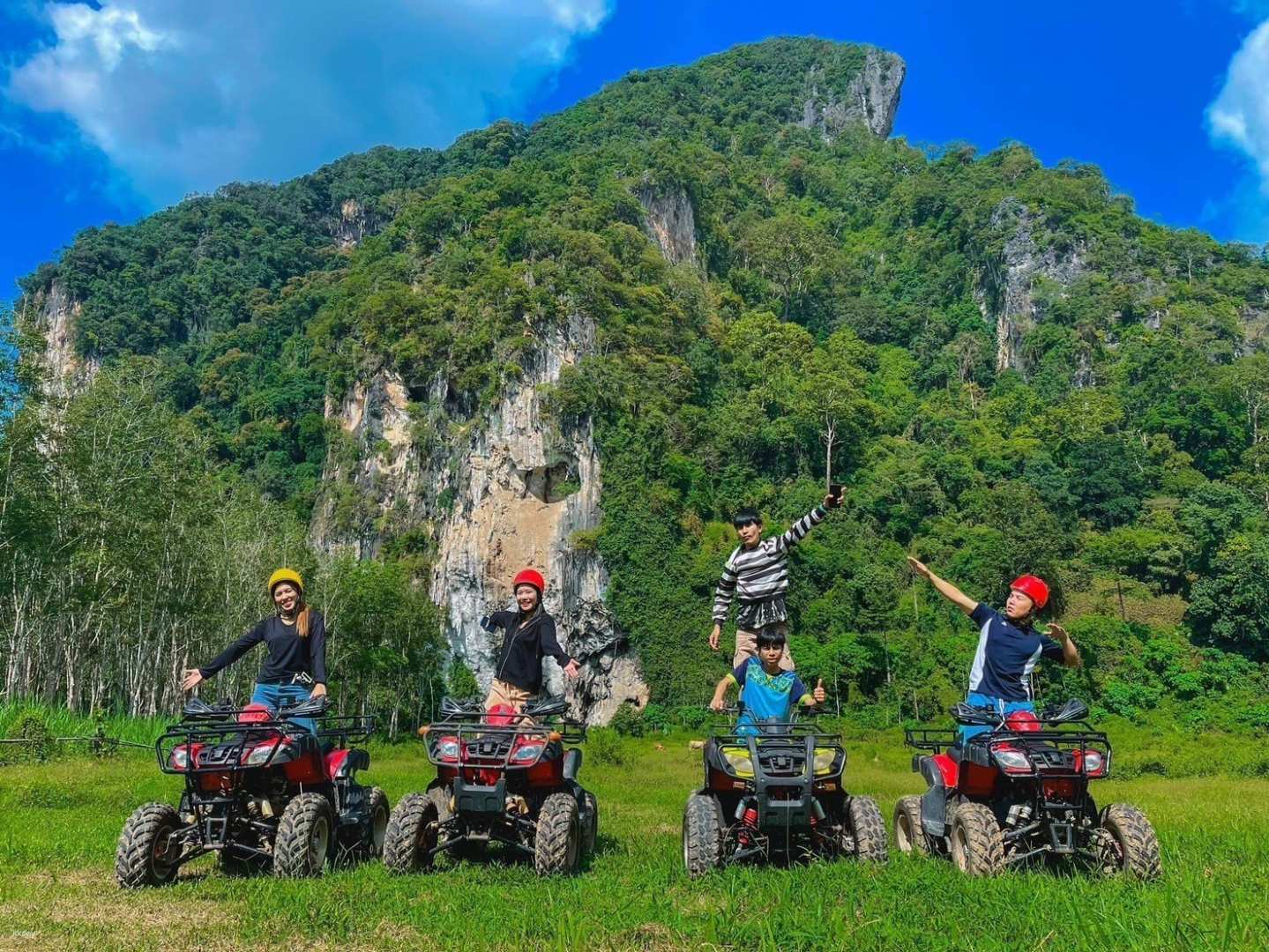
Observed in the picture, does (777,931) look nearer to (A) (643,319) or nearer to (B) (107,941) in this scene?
(B) (107,941)

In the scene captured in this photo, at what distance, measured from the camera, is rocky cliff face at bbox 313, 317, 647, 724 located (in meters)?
43.0

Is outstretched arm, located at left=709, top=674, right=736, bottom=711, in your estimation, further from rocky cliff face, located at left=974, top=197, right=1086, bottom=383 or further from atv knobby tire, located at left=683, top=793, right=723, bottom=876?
rocky cliff face, located at left=974, top=197, right=1086, bottom=383

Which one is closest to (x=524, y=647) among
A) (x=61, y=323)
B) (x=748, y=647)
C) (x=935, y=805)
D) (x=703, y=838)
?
(x=748, y=647)

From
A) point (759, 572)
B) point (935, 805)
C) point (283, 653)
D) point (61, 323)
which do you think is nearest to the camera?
point (935, 805)

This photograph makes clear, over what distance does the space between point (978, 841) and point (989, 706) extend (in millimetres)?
1139

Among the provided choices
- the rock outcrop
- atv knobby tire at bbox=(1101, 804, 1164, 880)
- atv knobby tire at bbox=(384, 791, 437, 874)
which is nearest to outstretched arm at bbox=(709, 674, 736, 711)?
atv knobby tire at bbox=(384, 791, 437, 874)

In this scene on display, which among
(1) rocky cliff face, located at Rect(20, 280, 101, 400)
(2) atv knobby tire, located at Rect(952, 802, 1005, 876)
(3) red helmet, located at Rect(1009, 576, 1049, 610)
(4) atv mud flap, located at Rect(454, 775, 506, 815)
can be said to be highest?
(1) rocky cliff face, located at Rect(20, 280, 101, 400)

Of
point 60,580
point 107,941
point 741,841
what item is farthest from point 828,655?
point 107,941

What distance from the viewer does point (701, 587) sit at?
43.4 metres

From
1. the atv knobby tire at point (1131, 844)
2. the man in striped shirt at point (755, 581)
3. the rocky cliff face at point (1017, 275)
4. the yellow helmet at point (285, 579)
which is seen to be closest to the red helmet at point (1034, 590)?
the atv knobby tire at point (1131, 844)

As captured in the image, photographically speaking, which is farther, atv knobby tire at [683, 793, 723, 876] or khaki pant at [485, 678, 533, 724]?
khaki pant at [485, 678, 533, 724]

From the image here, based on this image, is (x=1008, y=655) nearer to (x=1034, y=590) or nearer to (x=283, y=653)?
(x=1034, y=590)

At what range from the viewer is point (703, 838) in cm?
530

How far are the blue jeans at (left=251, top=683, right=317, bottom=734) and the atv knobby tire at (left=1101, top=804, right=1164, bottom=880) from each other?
189 inches
